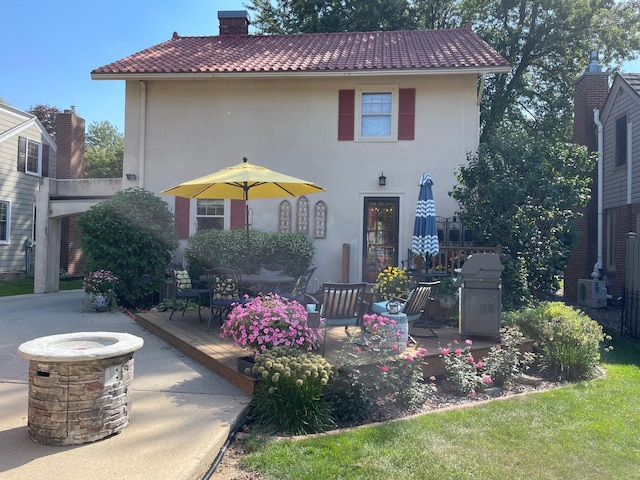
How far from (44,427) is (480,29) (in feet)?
66.6

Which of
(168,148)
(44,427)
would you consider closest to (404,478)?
(44,427)

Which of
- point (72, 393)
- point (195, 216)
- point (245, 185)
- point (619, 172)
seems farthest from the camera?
point (619, 172)

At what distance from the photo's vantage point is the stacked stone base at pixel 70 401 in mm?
3006

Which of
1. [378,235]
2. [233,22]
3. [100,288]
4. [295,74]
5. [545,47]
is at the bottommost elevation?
[100,288]

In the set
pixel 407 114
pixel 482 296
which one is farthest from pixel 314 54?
pixel 482 296

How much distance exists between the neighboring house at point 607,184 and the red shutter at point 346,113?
704 cm

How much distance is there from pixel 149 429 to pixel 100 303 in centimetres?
622

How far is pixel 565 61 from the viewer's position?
18188 millimetres

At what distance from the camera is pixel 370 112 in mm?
10555

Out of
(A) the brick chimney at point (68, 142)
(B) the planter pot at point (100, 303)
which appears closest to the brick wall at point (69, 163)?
(A) the brick chimney at point (68, 142)

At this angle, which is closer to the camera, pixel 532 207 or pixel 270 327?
pixel 270 327

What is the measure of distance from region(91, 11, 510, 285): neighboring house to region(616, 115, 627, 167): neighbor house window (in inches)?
181

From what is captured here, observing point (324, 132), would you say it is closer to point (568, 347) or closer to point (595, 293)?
point (568, 347)

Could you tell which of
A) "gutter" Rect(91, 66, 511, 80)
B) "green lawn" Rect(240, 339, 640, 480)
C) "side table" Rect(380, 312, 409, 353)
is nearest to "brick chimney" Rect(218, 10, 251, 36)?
"gutter" Rect(91, 66, 511, 80)
